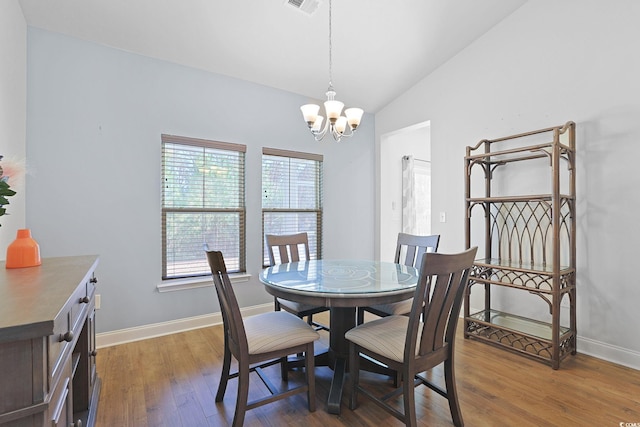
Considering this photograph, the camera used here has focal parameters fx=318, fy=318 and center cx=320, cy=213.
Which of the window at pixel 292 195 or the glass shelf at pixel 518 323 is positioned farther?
the window at pixel 292 195

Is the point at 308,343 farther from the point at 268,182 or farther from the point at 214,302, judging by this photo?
the point at 268,182

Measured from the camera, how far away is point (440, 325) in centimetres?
170

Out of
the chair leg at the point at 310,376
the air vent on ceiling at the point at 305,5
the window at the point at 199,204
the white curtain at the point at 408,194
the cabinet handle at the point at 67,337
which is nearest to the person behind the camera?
the cabinet handle at the point at 67,337

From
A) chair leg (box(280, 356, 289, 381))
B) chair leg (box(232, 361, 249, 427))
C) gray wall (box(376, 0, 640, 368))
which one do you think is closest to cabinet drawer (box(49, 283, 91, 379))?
chair leg (box(232, 361, 249, 427))

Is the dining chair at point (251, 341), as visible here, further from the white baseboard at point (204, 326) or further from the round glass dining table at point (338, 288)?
the white baseboard at point (204, 326)

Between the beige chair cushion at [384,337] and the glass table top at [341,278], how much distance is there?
0.79 ft

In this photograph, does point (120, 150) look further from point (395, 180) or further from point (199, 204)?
point (395, 180)

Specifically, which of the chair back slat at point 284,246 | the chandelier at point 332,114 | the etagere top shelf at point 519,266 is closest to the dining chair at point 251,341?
the chair back slat at point 284,246

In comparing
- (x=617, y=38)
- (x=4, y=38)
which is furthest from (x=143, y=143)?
(x=617, y=38)

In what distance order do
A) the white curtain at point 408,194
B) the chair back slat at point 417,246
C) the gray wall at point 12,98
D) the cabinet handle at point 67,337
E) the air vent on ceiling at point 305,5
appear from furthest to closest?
the white curtain at point 408,194
the chair back slat at point 417,246
the air vent on ceiling at point 305,5
the gray wall at point 12,98
the cabinet handle at point 67,337

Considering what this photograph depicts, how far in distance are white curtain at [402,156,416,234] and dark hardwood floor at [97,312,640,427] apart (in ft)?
8.02

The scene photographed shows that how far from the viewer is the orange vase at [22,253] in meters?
1.51

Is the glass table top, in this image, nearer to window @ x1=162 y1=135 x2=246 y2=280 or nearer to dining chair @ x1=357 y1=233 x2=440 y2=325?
dining chair @ x1=357 y1=233 x2=440 y2=325

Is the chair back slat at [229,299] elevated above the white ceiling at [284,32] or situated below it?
below
